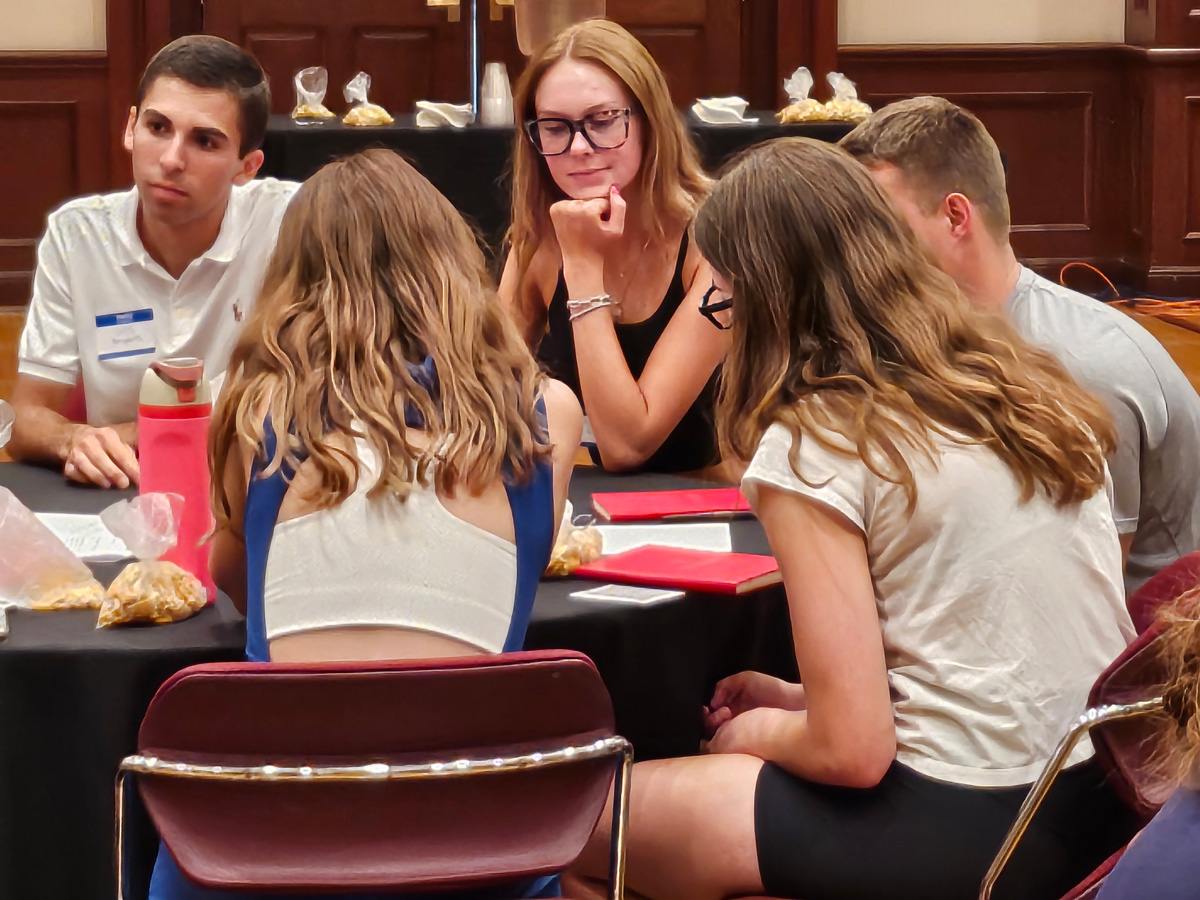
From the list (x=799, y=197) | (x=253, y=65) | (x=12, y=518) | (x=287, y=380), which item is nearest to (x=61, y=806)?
(x=12, y=518)

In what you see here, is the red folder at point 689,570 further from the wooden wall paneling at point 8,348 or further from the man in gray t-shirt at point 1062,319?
the wooden wall paneling at point 8,348

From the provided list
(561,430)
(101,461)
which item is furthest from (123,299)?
(561,430)

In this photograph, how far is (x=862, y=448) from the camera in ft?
4.98

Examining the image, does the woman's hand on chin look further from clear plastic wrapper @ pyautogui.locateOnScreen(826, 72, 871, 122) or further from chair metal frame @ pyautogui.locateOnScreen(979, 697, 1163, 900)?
clear plastic wrapper @ pyautogui.locateOnScreen(826, 72, 871, 122)

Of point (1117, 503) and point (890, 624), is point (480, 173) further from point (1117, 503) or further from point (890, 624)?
point (890, 624)

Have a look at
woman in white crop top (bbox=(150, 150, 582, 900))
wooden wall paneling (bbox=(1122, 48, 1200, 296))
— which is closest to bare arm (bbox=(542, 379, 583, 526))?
woman in white crop top (bbox=(150, 150, 582, 900))

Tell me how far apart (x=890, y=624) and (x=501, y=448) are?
449 millimetres

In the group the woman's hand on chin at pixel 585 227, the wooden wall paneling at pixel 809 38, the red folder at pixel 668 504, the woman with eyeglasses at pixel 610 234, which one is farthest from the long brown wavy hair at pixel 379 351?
the wooden wall paneling at pixel 809 38

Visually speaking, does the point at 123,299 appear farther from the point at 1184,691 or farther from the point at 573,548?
the point at 1184,691

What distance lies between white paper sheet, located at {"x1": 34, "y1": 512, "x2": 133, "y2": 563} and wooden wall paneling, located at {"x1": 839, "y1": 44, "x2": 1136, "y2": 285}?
552 centimetres

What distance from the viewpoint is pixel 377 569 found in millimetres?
1516

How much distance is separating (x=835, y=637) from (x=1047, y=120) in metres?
6.17

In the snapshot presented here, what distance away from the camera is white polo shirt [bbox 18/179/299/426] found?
2713mm

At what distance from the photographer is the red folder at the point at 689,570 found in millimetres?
1771
